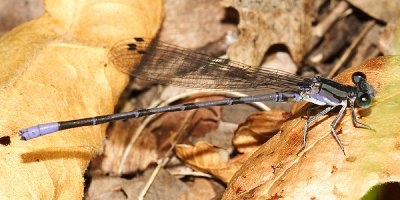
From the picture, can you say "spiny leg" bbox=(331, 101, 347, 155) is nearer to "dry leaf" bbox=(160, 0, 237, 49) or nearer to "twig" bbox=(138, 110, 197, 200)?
"twig" bbox=(138, 110, 197, 200)

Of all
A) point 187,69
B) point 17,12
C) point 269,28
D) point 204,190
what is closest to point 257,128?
point 204,190

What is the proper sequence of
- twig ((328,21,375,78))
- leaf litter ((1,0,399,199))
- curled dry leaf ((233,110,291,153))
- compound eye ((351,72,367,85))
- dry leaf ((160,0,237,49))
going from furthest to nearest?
dry leaf ((160,0,237,49)), twig ((328,21,375,78)), curled dry leaf ((233,110,291,153)), compound eye ((351,72,367,85)), leaf litter ((1,0,399,199))

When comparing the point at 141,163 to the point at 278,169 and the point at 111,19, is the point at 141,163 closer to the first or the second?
the point at 111,19

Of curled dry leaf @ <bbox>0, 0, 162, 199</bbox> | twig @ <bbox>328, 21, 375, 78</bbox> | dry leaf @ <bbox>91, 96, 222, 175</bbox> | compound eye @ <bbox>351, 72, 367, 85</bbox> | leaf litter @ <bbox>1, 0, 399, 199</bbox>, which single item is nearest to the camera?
leaf litter @ <bbox>1, 0, 399, 199</bbox>

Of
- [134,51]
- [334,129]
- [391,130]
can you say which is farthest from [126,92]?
[391,130]

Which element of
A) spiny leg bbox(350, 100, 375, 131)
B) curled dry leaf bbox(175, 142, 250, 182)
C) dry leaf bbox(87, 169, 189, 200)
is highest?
spiny leg bbox(350, 100, 375, 131)

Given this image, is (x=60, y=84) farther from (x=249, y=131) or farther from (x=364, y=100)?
(x=364, y=100)

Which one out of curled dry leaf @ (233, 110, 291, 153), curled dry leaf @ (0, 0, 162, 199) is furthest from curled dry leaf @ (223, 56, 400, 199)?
curled dry leaf @ (0, 0, 162, 199)

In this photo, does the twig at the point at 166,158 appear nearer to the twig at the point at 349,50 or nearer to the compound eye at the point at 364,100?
the twig at the point at 349,50
